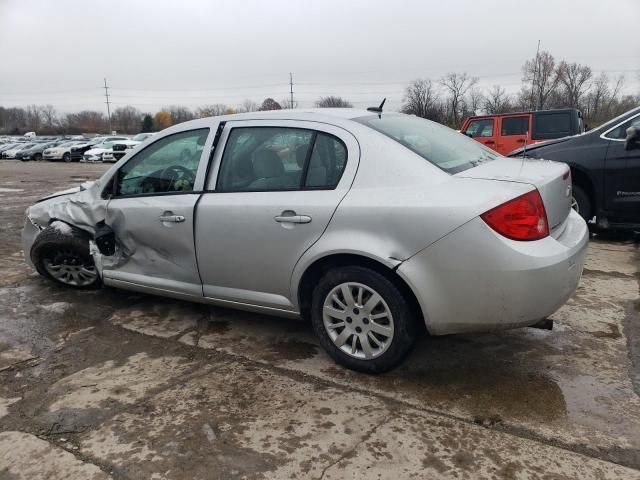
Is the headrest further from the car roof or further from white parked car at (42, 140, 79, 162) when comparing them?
white parked car at (42, 140, 79, 162)

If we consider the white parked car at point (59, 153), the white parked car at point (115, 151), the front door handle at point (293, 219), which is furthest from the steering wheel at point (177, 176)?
the white parked car at point (59, 153)

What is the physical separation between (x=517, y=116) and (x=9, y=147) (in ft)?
133

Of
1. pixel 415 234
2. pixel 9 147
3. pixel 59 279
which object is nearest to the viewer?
pixel 415 234

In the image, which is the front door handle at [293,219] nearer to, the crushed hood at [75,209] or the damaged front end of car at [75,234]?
the damaged front end of car at [75,234]

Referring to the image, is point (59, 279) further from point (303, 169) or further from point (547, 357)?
point (547, 357)

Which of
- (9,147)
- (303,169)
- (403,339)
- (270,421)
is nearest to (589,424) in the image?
(403,339)

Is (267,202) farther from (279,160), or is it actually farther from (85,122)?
(85,122)

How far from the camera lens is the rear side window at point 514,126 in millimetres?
12766

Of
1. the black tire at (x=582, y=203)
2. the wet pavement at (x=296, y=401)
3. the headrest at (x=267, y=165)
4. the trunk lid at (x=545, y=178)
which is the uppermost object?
the headrest at (x=267, y=165)

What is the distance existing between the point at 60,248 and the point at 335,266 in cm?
284

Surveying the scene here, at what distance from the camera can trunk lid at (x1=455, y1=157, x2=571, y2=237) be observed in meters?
2.99

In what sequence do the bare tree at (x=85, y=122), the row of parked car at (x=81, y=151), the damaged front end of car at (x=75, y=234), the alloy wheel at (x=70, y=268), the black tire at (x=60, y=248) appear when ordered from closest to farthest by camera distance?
the damaged front end of car at (x=75, y=234) < the black tire at (x=60, y=248) < the alloy wheel at (x=70, y=268) < the row of parked car at (x=81, y=151) < the bare tree at (x=85, y=122)

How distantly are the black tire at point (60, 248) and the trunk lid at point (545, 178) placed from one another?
3281 millimetres

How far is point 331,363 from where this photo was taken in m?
3.46
